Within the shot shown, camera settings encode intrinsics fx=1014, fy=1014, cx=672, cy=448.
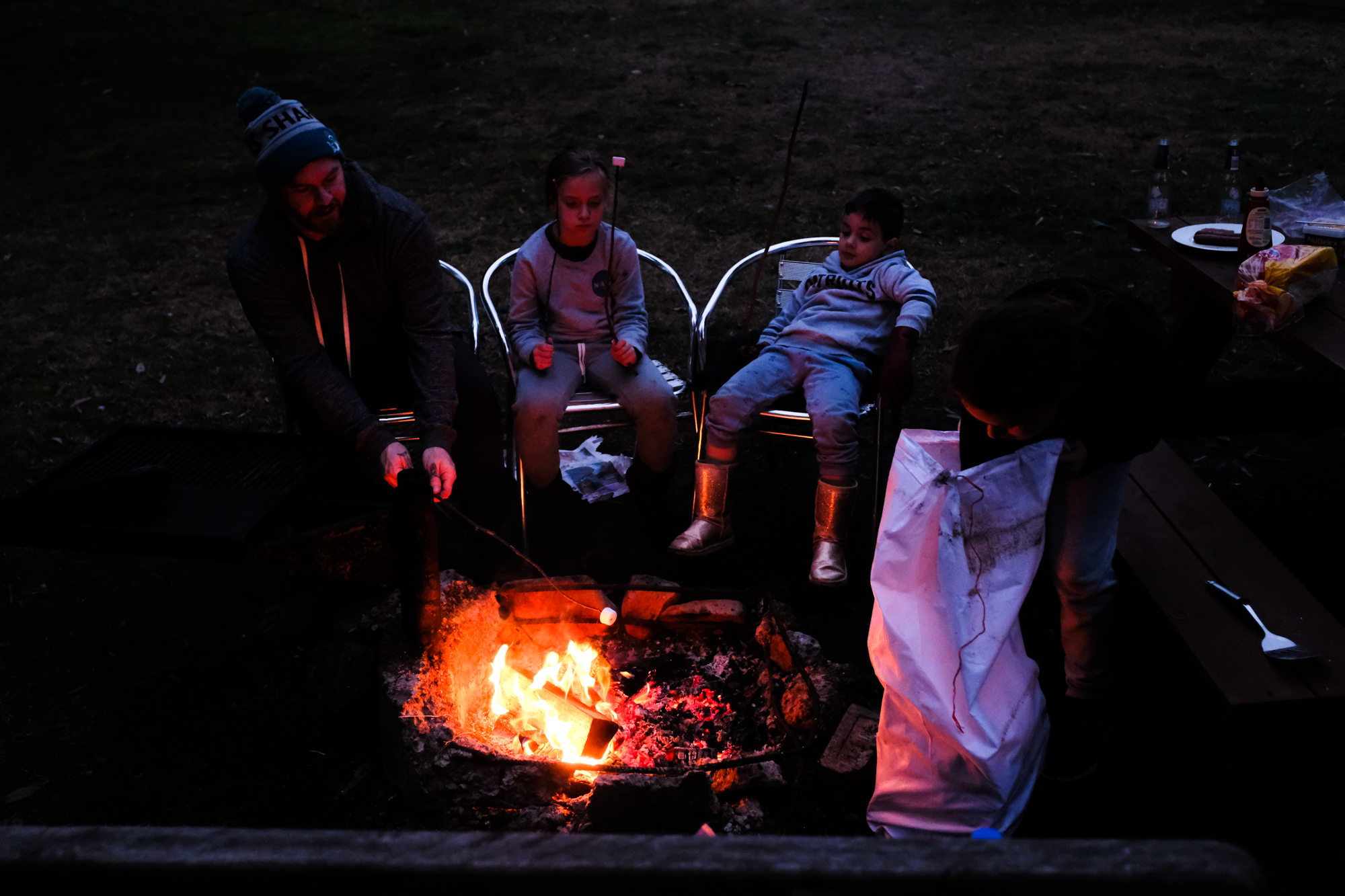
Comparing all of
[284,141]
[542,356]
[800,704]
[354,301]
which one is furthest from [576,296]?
[800,704]

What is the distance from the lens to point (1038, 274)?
19.4 ft

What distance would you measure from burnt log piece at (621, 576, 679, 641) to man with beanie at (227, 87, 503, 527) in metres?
0.66

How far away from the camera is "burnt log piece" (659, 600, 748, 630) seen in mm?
3123

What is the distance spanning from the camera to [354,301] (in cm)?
338

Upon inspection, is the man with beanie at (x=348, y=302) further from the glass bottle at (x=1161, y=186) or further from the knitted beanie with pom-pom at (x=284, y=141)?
the glass bottle at (x=1161, y=186)

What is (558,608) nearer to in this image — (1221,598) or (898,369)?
(898,369)

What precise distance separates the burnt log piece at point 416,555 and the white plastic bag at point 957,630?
3.80 feet

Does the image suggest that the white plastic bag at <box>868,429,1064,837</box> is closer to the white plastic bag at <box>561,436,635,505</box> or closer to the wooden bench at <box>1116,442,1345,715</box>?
the wooden bench at <box>1116,442,1345,715</box>

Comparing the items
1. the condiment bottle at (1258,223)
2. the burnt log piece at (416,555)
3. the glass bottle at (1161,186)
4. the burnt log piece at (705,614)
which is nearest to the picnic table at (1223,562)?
the condiment bottle at (1258,223)

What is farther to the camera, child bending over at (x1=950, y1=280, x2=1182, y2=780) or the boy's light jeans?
the boy's light jeans

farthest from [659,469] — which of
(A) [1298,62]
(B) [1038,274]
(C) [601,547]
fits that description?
(A) [1298,62]

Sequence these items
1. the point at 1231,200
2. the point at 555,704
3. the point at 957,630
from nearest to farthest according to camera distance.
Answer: the point at 957,630, the point at 555,704, the point at 1231,200

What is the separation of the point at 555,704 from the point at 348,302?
153 cm

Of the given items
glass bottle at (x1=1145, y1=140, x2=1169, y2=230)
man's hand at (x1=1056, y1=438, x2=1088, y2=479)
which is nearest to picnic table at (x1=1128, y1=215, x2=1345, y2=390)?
glass bottle at (x1=1145, y1=140, x2=1169, y2=230)
